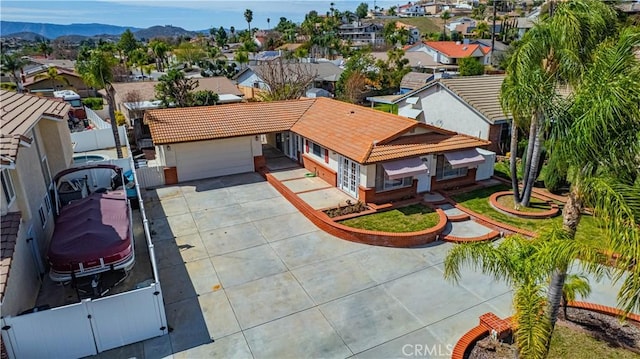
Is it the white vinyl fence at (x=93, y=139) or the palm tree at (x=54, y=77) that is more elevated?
the palm tree at (x=54, y=77)

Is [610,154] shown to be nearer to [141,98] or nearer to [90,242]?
[90,242]

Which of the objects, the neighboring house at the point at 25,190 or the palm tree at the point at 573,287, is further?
the neighboring house at the point at 25,190

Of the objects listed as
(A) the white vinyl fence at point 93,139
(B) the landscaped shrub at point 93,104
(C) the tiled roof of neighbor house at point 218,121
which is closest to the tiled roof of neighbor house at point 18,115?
(C) the tiled roof of neighbor house at point 218,121

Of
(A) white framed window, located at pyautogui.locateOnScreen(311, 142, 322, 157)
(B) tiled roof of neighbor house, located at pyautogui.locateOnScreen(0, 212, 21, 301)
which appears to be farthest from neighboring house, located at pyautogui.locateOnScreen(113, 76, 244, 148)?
(B) tiled roof of neighbor house, located at pyautogui.locateOnScreen(0, 212, 21, 301)

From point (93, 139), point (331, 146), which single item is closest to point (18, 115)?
point (331, 146)

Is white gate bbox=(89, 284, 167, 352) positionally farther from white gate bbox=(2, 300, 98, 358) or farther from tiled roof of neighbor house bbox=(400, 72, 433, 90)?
tiled roof of neighbor house bbox=(400, 72, 433, 90)

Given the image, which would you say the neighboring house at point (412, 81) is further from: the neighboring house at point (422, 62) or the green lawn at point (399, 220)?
the green lawn at point (399, 220)

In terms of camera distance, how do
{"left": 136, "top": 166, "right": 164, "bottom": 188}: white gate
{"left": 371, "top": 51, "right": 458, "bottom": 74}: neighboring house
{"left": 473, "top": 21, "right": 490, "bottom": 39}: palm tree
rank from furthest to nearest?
{"left": 473, "top": 21, "right": 490, "bottom": 39}: palm tree, {"left": 371, "top": 51, "right": 458, "bottom": 74}: neighboring house, {"left": 136, "top": 166, "right": 164, "bottom": 188}: white gate
